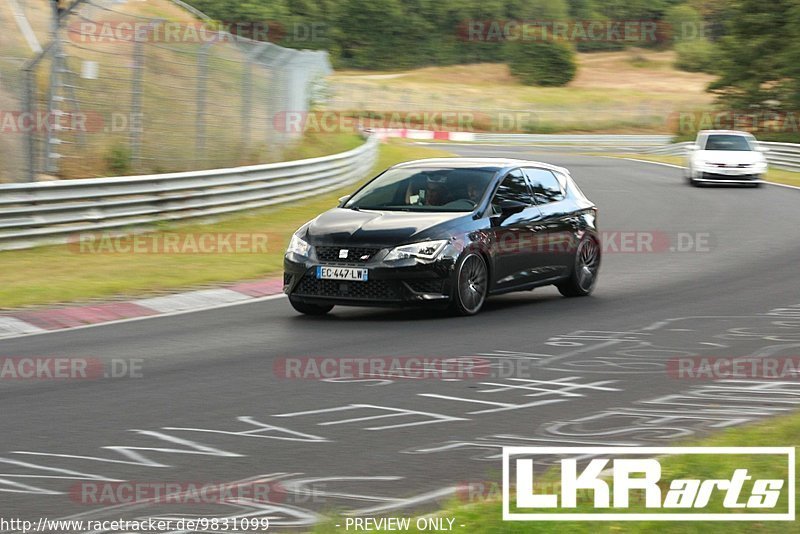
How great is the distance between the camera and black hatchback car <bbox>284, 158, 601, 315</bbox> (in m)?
11.7

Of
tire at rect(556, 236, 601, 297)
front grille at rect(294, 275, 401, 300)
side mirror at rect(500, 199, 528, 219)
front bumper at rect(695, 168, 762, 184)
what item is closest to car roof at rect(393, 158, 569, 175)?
side mirror at rect(500, 199, 528, 219)

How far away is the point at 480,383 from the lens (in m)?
8.96

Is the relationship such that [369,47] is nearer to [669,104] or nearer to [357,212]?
[669,104]

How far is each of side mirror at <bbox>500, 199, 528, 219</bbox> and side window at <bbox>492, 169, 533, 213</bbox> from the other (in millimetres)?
52

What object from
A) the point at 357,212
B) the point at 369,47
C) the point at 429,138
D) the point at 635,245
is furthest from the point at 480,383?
the point at 369,47

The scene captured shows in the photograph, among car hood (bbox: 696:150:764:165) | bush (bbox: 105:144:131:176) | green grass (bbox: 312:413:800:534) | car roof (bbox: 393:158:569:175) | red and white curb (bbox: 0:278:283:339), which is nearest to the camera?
green grass (bbox: 312:413:800:534)

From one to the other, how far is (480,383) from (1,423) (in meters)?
3.19

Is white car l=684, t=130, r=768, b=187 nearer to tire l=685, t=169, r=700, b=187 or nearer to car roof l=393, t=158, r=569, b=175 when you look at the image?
tire l=685, t=169, r=700, b=187

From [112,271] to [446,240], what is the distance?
208 inches

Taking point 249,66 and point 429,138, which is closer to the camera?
point 249,66

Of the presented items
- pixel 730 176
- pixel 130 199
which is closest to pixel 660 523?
pixel 130 199

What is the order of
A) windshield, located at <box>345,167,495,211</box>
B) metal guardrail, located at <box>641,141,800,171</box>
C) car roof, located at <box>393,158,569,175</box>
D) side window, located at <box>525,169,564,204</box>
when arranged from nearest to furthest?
1. windshield, located at <box>345,167,495,211</box>
2. car roof, located at <box>393,158,569,175</box>
3. side window, located at <box>525,169,564,204</box>
4. metal guardrail, located at <box>641,141,800,171</box>

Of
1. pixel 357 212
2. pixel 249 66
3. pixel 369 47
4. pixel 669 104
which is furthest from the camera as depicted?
pixel 369 47

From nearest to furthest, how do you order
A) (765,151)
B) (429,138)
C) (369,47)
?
(765,151) → (429,138) → (369,47)
